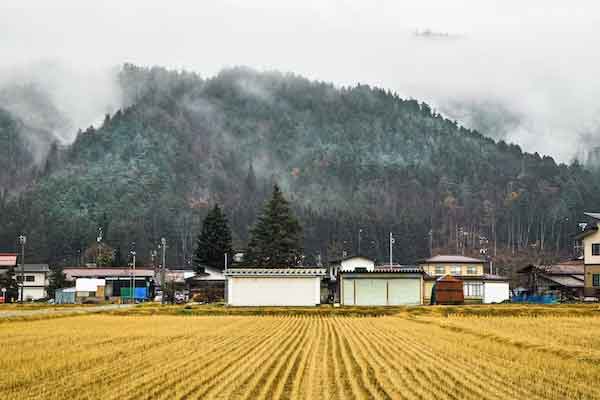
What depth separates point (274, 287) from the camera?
2375 inches

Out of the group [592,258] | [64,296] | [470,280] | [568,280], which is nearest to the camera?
[592,258]

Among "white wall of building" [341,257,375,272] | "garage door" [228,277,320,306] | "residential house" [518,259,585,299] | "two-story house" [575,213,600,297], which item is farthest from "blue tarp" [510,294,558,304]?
"garage door" [228,277,320,306]

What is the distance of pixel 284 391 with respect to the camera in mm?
13906

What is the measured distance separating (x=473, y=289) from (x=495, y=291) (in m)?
2.29

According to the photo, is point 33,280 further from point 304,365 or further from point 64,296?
point 304,365

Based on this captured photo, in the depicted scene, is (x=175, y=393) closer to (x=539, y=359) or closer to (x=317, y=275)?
(x=539, y=359)

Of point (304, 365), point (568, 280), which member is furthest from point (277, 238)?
point (304, 365)

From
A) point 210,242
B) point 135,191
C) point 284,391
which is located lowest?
point 284,391

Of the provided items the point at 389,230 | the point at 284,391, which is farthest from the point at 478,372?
the point at 389,230

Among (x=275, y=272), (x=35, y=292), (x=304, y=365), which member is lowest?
(x=304, y=365)

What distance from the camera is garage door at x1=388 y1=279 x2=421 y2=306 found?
2422 inches

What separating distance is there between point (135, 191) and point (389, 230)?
74.2m

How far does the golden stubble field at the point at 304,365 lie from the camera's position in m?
13.7

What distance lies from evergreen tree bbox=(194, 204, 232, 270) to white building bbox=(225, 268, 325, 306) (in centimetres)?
3260
